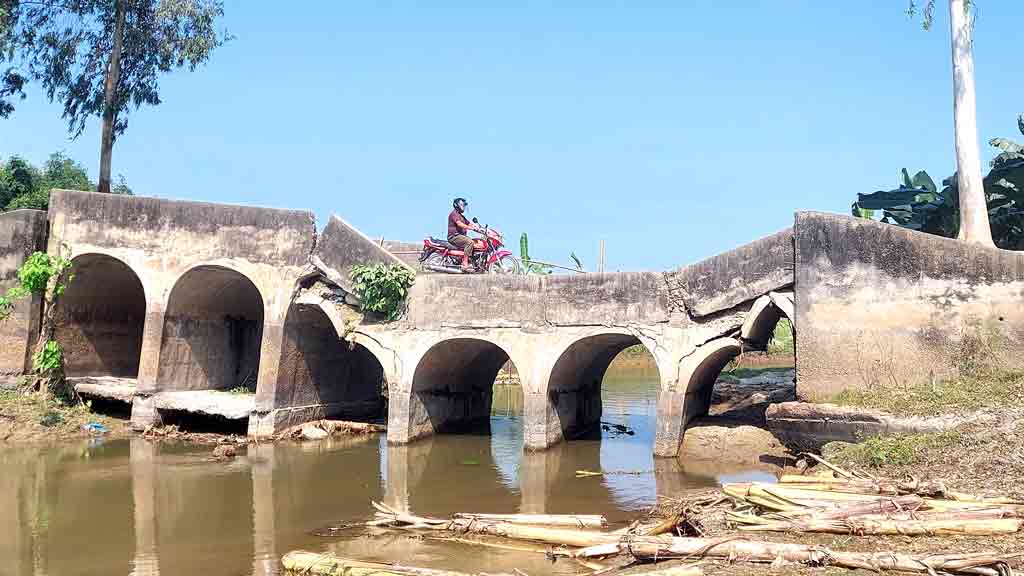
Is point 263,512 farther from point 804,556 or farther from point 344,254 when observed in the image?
point 804,556

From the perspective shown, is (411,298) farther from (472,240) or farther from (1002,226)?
(1002,226)

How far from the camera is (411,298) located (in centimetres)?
1677

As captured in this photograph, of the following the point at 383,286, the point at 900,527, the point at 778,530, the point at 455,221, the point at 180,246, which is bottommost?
the point at 778,530

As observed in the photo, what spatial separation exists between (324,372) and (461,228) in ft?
15.4

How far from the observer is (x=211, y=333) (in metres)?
19.8

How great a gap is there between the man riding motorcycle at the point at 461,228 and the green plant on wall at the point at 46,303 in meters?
→ 8.41

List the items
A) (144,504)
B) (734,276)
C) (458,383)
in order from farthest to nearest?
(458,383), (734,276), (144,504)

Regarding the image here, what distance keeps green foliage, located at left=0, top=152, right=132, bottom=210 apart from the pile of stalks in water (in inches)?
858

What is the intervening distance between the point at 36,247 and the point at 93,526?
380 inches

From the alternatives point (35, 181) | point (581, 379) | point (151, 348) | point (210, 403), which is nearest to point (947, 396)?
point (581, 379)

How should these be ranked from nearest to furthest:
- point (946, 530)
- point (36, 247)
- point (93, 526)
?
point (946, 530) < point (93, 526) < point (36, 247)

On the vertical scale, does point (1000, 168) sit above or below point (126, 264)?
above

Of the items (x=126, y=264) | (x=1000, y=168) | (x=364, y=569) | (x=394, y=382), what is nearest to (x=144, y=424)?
(x=126, y=264)

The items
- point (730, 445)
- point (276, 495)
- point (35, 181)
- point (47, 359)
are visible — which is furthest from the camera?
point (35, 181)
